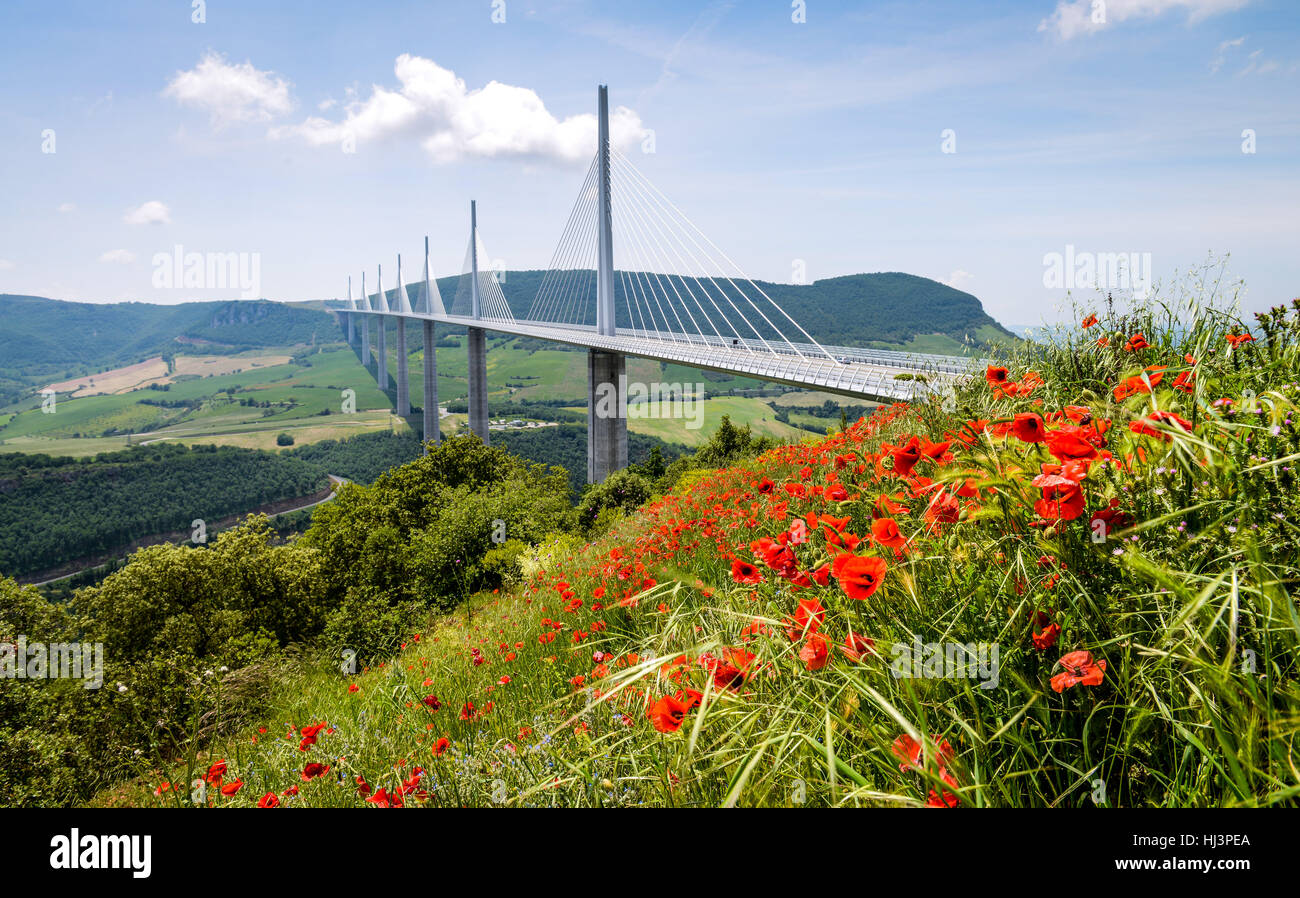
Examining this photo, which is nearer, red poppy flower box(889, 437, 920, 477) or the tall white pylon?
red poppy flower box(889, 437, 920, 477)

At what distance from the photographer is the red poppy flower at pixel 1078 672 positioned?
1161mm

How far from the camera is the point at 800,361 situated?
1783 cm

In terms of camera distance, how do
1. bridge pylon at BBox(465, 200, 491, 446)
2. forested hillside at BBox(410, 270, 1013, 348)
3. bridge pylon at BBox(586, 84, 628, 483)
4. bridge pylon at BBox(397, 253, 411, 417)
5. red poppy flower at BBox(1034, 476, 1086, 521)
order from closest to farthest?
red poppy flower at BBox(1034, 476, 1086, 521)
bridge pylon at BBox(586, 84, 628, 483)
bridge pylon at BBox(465, 200, 491, 446)
forested hillside at BBox(410, 270, 1013, 348)
bridge pylon at BBox(397, 253, 411, 417)

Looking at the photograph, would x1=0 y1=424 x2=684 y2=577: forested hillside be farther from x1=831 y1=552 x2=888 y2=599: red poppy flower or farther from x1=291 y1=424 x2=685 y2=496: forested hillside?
x1=831 y1=552 x2=888 y2=599: red poppy flower

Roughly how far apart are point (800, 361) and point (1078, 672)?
56.2 ft

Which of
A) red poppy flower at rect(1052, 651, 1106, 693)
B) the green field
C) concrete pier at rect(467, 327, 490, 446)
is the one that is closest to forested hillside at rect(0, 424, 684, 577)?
concrete pier at rect(467, 327, 490, 446)

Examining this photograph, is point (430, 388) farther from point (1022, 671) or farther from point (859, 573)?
point (1022, 671)

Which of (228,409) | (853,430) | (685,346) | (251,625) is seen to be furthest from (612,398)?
(228,409)

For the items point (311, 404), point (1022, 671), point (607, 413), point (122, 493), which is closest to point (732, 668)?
point (1022, 671)

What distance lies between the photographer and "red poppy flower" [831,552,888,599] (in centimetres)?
136

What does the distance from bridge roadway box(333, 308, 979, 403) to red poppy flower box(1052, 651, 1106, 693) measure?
3507 millimetres

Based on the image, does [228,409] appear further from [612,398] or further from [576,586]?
[576,586]

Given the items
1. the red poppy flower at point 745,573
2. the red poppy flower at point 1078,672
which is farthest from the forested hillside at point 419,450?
the red poppy flower at point 1078,672
